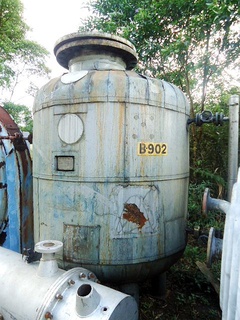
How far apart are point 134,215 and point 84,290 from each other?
0.79 meters

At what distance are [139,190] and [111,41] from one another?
146cm

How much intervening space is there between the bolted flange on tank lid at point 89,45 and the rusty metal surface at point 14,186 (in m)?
1.11

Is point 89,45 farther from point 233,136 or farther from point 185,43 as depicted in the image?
point 185,43

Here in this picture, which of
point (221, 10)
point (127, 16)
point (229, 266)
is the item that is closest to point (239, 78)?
point (221, 10)

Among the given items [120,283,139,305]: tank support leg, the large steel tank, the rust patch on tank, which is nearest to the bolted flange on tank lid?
the large steel tank

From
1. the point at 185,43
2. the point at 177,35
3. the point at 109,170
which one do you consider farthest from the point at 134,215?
the point at 177,35

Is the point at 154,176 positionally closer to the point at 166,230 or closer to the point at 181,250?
the point at 166,230

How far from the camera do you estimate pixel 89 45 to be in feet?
7.61

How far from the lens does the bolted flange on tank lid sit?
229 cm

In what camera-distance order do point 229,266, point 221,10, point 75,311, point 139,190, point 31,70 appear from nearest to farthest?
point 229,266
point 75,311
point 139,190
point 221,10
point 31,70

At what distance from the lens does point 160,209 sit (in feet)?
7.18

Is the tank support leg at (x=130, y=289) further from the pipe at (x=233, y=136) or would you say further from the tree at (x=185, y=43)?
the tree at (x=185, y=43)

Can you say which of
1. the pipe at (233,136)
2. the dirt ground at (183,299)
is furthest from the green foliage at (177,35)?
the dirt ground at (183,299)

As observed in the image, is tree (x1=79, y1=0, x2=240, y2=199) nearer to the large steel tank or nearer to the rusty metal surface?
the large steel tank
